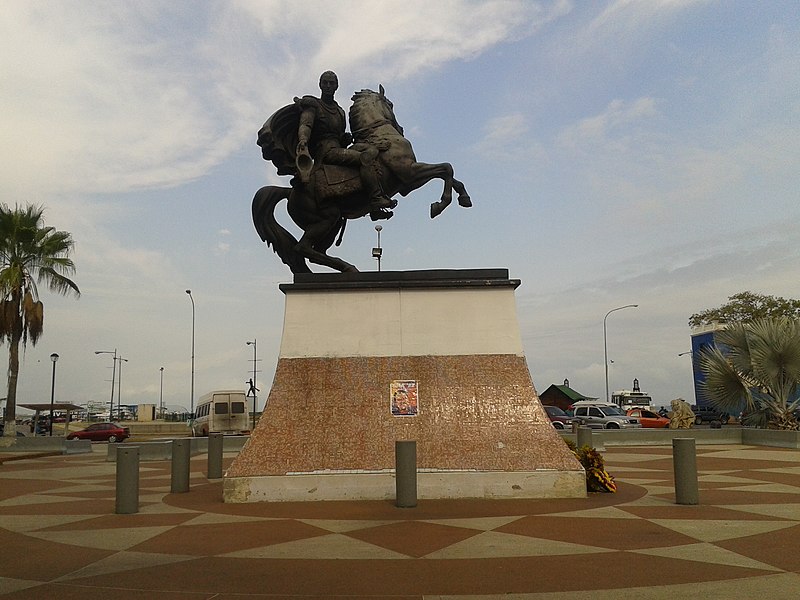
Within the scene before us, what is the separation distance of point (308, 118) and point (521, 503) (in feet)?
22.8

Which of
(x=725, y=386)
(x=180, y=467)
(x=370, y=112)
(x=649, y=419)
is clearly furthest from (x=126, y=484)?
(x=649, y=419)

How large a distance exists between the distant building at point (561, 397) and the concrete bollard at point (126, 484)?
50.1 m

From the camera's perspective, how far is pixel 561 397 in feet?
190

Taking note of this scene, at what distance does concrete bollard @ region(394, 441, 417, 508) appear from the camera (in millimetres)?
9234

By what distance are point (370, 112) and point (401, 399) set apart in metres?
5.11

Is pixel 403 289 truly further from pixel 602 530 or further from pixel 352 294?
pixel 602 530

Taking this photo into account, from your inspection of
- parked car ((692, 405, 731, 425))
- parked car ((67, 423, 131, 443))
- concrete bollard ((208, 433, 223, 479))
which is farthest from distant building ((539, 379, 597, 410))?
concrete bollard ((208, 433, 223, 479))

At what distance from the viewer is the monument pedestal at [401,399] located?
9.98 meters

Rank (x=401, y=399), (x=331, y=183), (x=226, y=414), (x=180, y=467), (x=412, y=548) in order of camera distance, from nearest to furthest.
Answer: (x=412, y=548), (x=401, y=399), (x=180, y=467), (x=331, y=183), (x=226, y=414)

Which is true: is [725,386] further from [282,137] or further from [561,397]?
[561,397]

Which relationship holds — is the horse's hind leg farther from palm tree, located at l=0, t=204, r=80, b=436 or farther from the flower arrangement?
palm tree, located at l=0, t=204, r=80, b=436

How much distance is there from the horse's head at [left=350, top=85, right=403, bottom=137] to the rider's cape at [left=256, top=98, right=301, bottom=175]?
40.2 inches

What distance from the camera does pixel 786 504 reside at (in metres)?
9.23

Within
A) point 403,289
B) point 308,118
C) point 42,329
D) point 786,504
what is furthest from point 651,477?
point 42,329
